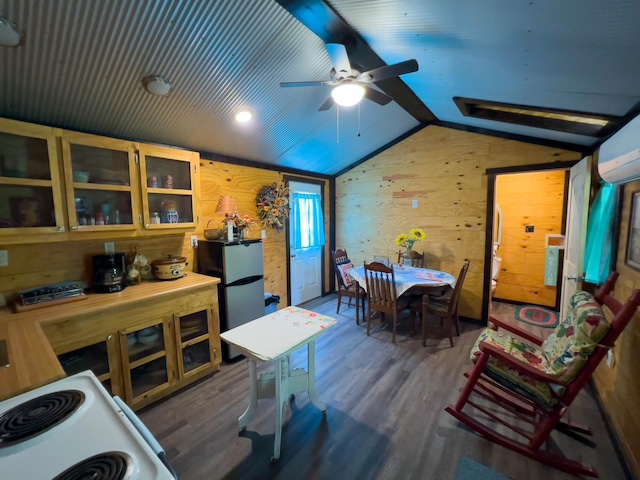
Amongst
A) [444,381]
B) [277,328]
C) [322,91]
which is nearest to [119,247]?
[277,328]

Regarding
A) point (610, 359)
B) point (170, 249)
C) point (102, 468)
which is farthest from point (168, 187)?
point (610, 359)

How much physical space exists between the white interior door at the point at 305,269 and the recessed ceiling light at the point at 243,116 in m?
1.50

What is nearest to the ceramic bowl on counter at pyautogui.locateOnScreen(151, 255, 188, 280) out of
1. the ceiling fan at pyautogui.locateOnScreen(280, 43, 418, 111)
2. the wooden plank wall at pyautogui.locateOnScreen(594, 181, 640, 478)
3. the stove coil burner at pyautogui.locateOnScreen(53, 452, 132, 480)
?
the ceiling fan at pyautogui.locateOnScreen(280, 43, 418, 111)

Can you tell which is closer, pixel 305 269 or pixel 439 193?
pixel 439 193

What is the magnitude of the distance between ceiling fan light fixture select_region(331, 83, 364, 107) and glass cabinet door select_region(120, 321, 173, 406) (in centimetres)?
219

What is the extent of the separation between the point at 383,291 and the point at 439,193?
5.67 ft

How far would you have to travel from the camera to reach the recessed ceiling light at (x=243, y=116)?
8.15ft

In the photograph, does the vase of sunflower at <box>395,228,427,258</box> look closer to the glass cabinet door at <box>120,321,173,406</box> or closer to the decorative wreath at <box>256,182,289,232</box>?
the decorative wreath at <box>256,182,289,232</box>

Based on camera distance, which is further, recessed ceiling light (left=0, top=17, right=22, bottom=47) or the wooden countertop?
recessed ceiling light (left=0, top=17, right=22, bottom=47)

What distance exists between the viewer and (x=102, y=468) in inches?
28.1

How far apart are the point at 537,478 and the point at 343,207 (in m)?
3.85

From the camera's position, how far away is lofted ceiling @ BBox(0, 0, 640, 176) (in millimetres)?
1296

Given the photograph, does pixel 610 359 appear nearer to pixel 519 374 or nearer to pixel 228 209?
pixel 519 374

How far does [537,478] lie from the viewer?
1.53 meters
